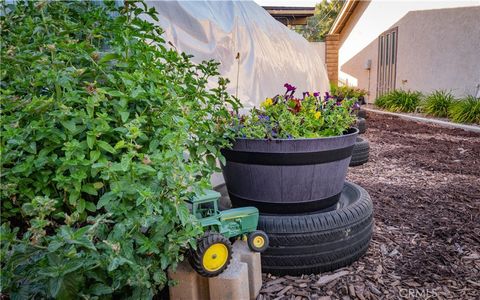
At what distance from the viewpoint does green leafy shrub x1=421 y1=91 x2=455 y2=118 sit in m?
8.37

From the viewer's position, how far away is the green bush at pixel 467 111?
23.2ft

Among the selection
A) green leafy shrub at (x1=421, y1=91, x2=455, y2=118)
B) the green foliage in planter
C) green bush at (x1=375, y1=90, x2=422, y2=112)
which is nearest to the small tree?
green bush at (x1=375, y1=90, x2=422, y2=112)

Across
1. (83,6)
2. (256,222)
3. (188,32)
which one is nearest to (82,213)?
(256,222)

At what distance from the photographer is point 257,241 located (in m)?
1.55

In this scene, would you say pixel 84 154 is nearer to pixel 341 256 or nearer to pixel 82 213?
pixel 82 213

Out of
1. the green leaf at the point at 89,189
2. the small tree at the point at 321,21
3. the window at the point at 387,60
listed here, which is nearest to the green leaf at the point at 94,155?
the green leaf at the point at 89,189

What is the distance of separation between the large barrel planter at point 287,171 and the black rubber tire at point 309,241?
95 millimetres

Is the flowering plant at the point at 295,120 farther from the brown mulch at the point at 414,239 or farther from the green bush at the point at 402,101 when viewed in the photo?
the green bush at the point at 402,101

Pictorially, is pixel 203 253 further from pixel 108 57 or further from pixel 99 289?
pixel 108 57

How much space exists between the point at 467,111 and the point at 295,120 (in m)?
6.95

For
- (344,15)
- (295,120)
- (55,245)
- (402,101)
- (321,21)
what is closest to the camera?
(55,245)

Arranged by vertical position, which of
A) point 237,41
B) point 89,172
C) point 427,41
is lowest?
point 89,172

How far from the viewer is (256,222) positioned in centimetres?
167

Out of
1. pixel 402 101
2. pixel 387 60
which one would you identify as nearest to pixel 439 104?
pixel 402 101
